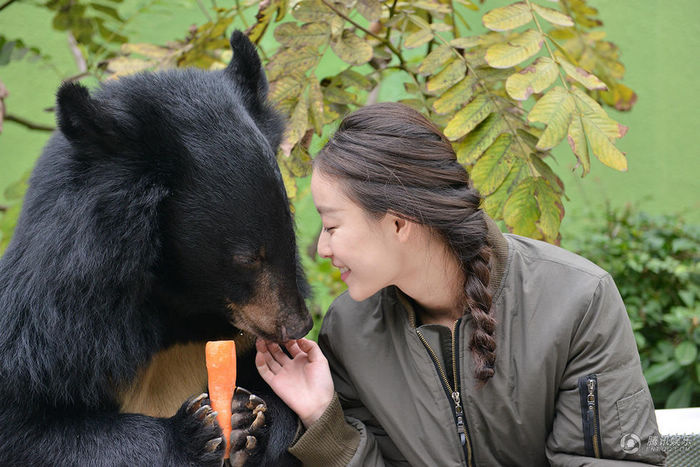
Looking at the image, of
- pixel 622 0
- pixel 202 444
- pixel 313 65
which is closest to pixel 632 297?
pixel 622 0

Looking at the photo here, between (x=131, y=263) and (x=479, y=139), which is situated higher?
(x=131, y=263)

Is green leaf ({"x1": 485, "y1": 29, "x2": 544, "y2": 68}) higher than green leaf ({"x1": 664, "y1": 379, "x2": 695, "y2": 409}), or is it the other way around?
green leaf ({"x1": 485, "y1": 29, "x2": 544, "y2": 68})

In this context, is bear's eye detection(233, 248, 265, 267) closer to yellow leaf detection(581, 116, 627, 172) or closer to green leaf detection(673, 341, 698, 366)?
yellow leaf detection(581, 116, 627, 172)

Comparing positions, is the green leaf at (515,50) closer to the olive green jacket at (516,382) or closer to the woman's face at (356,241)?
the olive green jacket at (516,382)

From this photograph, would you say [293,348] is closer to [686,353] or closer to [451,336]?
[451,336]

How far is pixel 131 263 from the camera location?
182 cm

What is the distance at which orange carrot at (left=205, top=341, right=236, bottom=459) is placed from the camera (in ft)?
6.50

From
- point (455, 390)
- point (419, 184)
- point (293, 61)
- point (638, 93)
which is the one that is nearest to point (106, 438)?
point (455, 390)

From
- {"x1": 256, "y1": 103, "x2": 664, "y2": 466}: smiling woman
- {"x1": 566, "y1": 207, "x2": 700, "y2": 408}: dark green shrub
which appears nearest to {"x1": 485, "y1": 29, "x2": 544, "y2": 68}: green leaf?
{"x1": 256, "y1": 103, "x2": 664, "y2": 466}: smiling woman

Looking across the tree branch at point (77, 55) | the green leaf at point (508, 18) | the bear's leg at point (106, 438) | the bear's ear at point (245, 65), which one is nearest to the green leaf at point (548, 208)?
the green leaf at point (508, 18)

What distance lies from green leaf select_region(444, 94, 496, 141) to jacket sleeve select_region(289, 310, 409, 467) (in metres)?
0.71

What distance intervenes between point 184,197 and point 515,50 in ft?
3.88

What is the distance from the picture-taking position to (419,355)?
2119 millimetres

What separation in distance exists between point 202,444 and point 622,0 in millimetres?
3803
